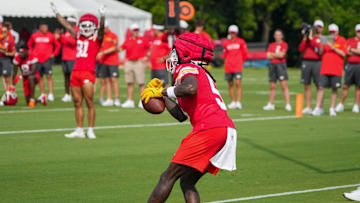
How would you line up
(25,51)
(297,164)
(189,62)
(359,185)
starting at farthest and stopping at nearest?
(25,51) → (297,164) → (359,185) → (189,62)

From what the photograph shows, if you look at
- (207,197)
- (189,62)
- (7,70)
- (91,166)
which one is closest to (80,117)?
(91,166)

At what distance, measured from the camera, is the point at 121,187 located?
8969mm

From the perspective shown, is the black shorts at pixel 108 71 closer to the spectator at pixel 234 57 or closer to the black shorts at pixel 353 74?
the spectator at pixel 234 57

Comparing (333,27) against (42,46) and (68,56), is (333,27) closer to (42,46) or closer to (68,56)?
(68,56)

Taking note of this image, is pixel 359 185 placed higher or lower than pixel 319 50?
lower

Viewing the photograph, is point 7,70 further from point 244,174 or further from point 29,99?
point 244,174

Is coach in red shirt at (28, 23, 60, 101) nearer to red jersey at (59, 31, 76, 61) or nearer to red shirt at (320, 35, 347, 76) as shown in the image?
red jersey at (59, 31, 76, 61)

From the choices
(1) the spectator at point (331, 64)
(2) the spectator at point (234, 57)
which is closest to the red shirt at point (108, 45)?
(2) the spectator at point (234, 57)

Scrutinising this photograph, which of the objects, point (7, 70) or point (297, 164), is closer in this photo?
point (297, 164)

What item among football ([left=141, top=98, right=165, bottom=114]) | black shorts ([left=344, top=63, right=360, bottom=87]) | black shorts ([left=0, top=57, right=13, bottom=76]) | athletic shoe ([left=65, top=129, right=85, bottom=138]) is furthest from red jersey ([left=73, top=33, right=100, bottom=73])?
black shorts ([left=344, top=63, right=360, bottom=87])

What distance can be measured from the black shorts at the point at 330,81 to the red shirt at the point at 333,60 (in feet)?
0.40

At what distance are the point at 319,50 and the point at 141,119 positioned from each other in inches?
205

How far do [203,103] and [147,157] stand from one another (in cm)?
535

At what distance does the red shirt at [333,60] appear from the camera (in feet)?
60.0
